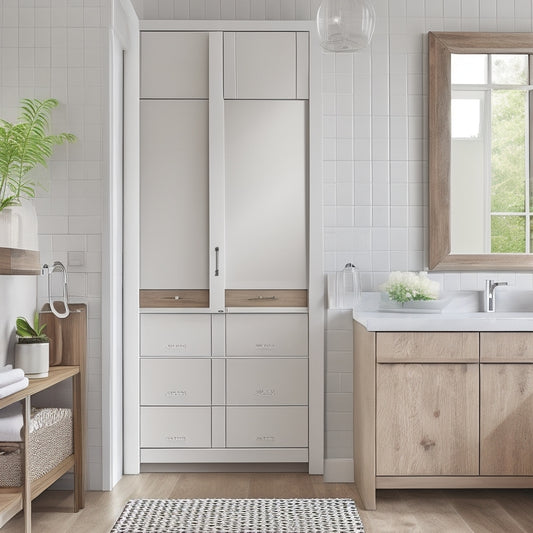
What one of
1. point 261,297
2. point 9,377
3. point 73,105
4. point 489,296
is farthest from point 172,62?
point 489,296

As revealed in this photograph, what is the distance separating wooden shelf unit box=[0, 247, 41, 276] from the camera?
276cm

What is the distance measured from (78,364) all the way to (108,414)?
30 centimetres

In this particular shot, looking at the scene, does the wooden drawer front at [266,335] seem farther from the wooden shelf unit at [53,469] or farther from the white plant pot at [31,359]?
the white plant pot at [31,359]

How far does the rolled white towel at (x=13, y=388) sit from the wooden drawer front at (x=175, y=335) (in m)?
1.13

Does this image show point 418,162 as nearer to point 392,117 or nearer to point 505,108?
point 392,117

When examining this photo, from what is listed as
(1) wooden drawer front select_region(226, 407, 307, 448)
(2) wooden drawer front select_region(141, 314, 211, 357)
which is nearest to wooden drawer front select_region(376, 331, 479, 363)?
(1) wooden drawer front select_region(226, 407, 307, 448)

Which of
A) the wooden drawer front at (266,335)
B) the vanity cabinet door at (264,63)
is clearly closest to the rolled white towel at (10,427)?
the wooden drawer front at (266,335)

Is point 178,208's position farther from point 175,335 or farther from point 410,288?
point 410,288

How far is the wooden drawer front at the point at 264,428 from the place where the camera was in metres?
3.75

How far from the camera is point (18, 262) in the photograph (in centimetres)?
288

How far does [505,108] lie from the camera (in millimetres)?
3838

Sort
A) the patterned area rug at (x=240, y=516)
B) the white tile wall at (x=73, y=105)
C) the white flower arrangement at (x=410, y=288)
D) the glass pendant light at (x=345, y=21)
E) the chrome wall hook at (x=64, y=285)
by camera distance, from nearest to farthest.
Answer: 1. the glass pendant light at (x=345, y=21)
2. the patterned area rug at (x=240, y=516)
3. the chrome wall hook at (x=64, y=285)
4. the white tile wall at (x=73, y=105)
5. the white flower arrangement at (x=410, y=288)

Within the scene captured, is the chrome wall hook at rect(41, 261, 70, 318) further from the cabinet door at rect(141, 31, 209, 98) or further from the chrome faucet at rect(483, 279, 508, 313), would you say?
the chrome faucet at rect(483, 279, 508, 313)

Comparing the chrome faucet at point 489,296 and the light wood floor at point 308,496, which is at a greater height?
the chrome faucet at point 489,296
